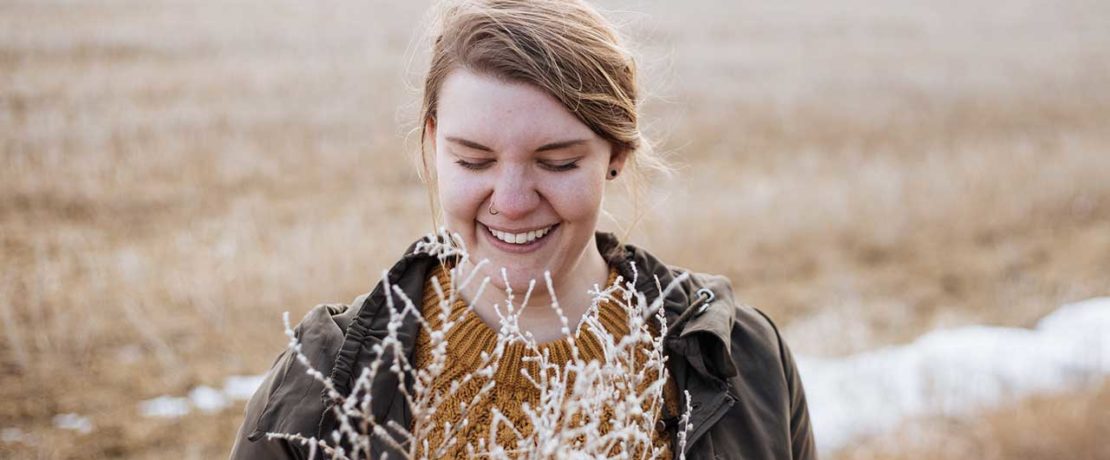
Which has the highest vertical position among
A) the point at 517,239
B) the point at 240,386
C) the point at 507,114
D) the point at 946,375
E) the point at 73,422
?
the point at 507,114

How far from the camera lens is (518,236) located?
2.12 m

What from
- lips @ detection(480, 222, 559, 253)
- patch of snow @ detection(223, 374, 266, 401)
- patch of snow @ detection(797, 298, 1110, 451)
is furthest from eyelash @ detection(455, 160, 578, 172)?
patch of snow @ detection(223, 374, 266, 401)

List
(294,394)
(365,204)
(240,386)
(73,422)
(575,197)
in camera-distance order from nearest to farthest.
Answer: (294,394) < (575,197) < (73,422) < (240,386) < (365,204)

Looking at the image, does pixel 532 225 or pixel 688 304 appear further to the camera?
pixel 688 304

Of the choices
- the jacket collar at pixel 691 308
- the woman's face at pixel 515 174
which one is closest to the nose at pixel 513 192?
the woman's face at pixel 515 174

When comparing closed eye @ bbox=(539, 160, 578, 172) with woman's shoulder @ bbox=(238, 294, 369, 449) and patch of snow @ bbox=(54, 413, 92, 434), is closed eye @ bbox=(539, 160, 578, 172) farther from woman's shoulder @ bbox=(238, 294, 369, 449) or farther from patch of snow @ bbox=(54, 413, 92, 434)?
patch of snow @ bbox=(54, 413, 92, 434)

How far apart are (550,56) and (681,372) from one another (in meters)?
0.76

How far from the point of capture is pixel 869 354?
527 cm

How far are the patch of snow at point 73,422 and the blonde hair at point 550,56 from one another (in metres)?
3.10

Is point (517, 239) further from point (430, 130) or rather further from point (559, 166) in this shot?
point (430, 130)

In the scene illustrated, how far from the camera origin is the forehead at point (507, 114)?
6.63 ft

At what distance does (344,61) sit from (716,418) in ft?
45.7

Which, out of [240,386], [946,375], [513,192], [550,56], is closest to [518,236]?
[513,192]

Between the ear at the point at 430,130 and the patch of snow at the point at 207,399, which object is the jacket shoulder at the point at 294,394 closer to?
the ear at the point at 430,130
